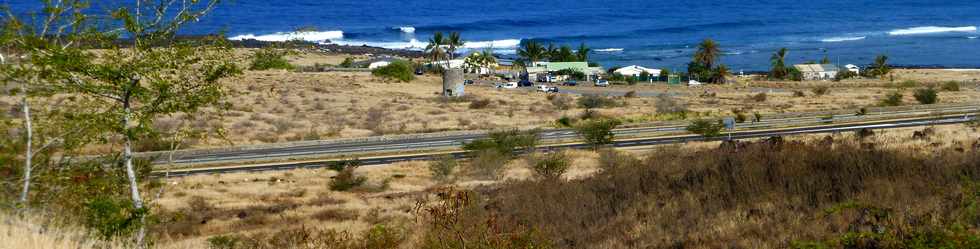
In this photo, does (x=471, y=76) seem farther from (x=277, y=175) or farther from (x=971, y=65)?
(x=277, y=175)

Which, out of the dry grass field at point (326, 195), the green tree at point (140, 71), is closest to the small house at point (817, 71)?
the dry grass field at point (326, 195)

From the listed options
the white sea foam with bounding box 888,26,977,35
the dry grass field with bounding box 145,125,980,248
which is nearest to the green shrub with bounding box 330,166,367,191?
the dry grass field with bounding box 145,125,980,248

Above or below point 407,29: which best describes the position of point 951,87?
below

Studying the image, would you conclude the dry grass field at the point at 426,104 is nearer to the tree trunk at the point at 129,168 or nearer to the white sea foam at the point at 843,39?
the tree trunk at the point at 129,168

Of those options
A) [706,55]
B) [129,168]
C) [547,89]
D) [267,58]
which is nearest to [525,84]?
[547,89]

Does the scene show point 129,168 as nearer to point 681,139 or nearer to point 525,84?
point 681,139
